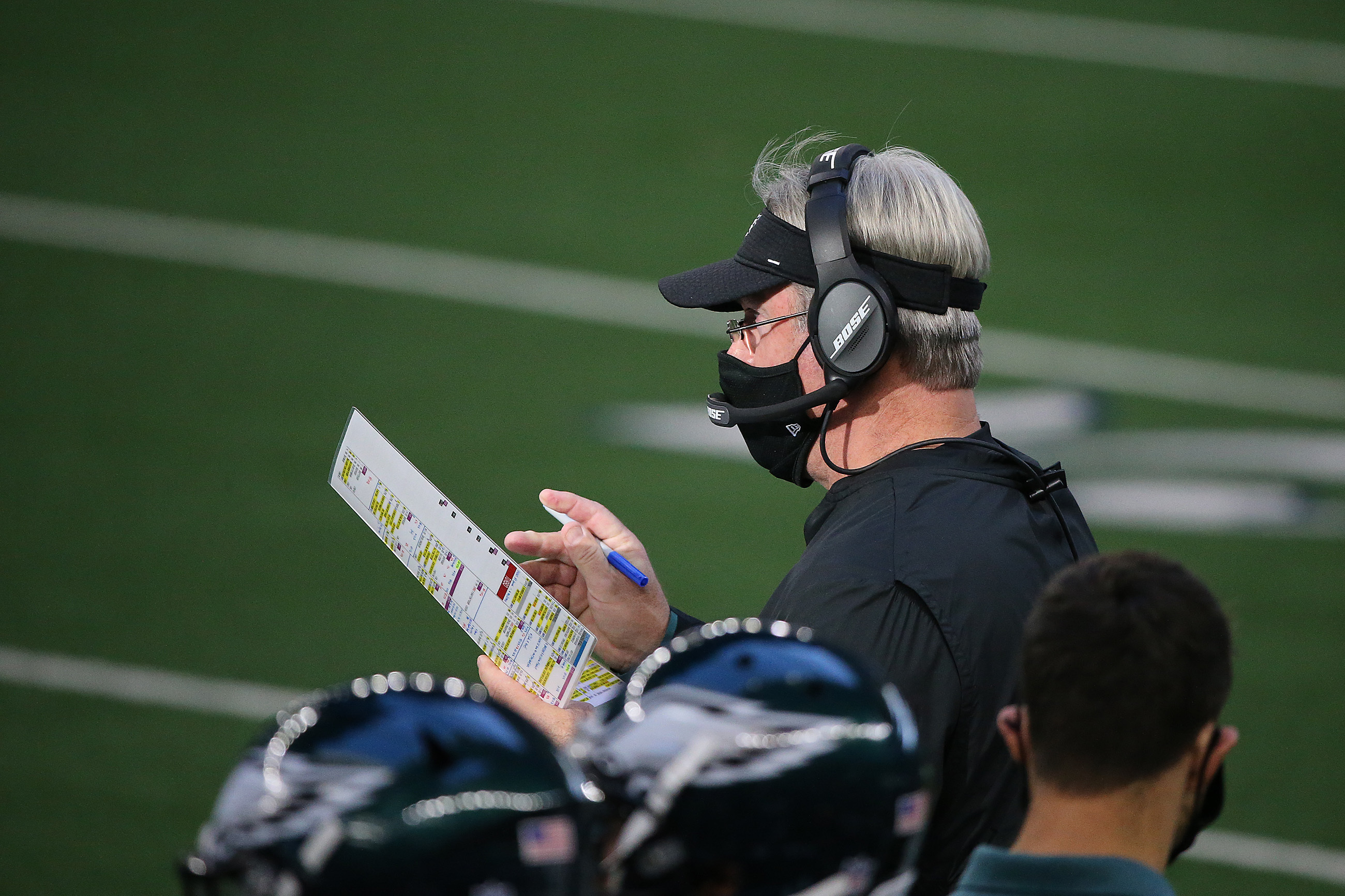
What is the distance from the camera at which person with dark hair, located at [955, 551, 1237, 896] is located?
1615mm

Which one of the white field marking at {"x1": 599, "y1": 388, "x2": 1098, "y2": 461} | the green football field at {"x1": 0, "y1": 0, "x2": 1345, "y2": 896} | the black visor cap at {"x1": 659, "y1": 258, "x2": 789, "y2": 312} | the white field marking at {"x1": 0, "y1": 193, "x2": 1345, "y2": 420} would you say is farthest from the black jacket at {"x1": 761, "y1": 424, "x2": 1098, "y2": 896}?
the white field marking at {"x1": 0, "y1": 193, "x2": 1345, "y2": 420}

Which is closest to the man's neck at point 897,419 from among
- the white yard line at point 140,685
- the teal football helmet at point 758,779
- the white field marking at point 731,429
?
the teal football helmet at point 758,779

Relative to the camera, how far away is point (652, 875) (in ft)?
4.27

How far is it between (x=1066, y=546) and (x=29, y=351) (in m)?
6.24

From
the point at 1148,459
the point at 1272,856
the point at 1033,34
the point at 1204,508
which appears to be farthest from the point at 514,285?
the point at 1272,856

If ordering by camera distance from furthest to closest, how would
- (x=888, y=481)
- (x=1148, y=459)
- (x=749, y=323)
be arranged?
(x=1148, y=459) < (x=749, y=323) < (x=888, y=481)

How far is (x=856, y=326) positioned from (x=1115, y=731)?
4.20 ft

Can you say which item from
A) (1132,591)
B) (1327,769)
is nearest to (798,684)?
(1132,591)

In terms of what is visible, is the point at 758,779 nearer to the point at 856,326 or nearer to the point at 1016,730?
the point at 1016,730

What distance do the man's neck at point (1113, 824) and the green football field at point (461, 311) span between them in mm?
3710

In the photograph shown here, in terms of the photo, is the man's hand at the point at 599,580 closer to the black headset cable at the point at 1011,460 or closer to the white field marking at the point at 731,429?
the black headset cable at the point at 1011,460

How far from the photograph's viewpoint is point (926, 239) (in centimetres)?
285

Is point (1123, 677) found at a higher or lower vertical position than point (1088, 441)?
lower

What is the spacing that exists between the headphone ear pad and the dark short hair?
1144 millimetres
